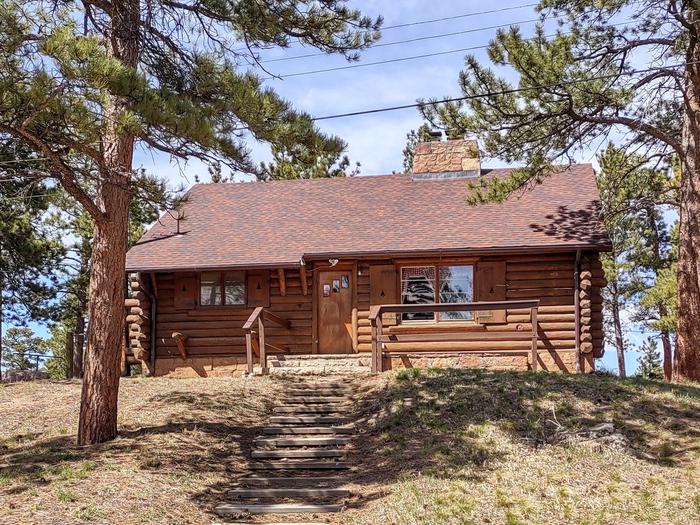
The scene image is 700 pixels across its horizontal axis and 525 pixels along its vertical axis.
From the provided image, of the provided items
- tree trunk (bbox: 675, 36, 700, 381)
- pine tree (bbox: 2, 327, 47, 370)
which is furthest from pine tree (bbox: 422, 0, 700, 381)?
pine tree (bbox: 2, 327, 47, 370)

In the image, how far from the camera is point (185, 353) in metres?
17.4

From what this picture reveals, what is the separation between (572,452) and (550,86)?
6929 mm

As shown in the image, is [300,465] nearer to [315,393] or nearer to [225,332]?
[315,393]

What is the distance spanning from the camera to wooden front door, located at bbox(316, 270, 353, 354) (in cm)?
1717

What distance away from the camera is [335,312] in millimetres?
17312

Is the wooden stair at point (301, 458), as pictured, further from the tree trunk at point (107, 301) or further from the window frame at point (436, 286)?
the window frame at point (436, 286)

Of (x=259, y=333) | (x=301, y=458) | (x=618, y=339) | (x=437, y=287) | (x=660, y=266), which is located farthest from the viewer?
(x=618, y=339)

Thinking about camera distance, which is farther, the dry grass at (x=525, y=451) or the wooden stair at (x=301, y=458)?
the wooden stair at (x=301, y=458)

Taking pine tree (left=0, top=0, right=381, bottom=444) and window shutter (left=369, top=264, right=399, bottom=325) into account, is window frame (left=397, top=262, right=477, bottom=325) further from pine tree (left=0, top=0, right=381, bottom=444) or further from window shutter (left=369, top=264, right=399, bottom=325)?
pine tree (left=0, top=0, right=381, bottom=444)

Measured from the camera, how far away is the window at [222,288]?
17.5 meters

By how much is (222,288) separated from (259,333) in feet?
7.10

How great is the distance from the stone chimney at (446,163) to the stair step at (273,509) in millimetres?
13311

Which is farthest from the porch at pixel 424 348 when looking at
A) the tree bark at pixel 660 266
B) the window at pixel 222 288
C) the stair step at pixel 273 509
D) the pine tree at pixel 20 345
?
the pine tree at pixel 20 345

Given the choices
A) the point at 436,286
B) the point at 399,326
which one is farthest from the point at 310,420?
the point at 436,286
